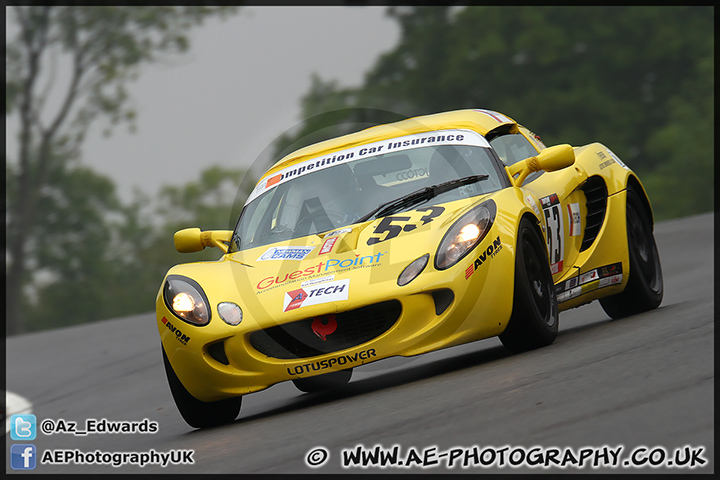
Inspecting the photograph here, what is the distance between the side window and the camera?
6.98 m

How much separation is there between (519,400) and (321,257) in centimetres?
172

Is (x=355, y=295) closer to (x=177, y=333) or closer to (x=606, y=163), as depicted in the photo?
(x=177, y=333)

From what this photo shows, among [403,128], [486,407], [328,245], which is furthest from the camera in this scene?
[403,128]

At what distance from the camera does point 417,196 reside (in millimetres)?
6156

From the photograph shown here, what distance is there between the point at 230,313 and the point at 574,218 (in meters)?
2.62

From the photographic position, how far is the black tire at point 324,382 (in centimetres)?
729

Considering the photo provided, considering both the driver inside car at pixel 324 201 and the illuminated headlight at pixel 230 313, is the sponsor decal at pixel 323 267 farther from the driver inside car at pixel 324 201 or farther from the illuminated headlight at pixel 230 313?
the driver inside car at pixel 324 201

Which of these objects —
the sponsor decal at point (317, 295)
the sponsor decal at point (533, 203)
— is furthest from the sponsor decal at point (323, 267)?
the sponsor decal at point (533, 203)

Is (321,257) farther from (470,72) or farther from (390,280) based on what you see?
(470,72)

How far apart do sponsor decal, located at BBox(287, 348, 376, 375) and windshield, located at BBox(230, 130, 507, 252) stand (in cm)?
112

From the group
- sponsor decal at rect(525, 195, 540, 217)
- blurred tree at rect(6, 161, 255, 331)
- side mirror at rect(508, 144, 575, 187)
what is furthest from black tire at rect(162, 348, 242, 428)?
blurred tree at rect(6, 161, 255, 331)

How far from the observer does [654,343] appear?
5.42 meters

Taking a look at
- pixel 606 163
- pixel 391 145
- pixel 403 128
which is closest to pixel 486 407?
pixel 391 145

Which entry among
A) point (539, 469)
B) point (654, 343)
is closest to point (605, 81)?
point (654, 343)
